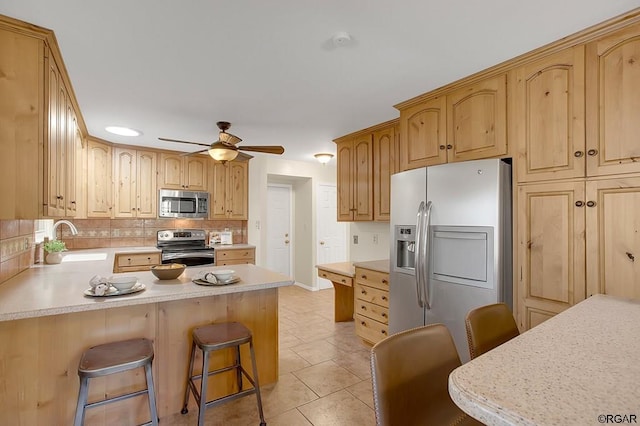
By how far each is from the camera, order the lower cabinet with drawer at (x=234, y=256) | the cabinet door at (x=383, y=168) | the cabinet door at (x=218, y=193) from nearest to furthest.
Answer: the cabinet door at (x=383, y=168) < the lower cabinet with drawer at (x=234, y=256) < the cabinet door at (x=218, y=193)

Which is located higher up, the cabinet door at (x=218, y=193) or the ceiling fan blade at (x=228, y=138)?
the ceiling fan blade at (x=228, y=138)

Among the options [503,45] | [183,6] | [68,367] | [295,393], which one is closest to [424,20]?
[503,45]

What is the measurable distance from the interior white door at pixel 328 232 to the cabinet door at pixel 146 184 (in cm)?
269

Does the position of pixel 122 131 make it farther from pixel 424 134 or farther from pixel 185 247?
pixel 424 134

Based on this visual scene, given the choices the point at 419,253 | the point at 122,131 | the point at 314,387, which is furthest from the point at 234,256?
the point at 419,253

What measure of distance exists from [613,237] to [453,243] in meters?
0.82

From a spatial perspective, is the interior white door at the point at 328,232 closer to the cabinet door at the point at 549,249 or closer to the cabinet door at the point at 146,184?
the cabinet door at the point at 146,184

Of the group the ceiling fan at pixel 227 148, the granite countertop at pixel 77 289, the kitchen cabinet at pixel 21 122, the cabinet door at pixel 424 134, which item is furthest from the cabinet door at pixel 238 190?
the kitchen cabinet at pixel 21 122

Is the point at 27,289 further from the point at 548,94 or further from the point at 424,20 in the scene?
the point at 548,94

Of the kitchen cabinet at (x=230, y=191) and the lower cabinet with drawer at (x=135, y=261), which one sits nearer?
the lower cabinet with drawer at (x=135, y=261)

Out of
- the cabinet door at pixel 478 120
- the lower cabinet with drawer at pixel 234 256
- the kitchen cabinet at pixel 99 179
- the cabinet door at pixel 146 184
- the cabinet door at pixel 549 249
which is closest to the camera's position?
the cabinet door at pixel 549 249

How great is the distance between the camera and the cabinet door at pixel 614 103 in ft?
5.35

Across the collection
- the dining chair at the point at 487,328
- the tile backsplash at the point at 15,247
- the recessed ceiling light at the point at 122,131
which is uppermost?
the recessed ceiling light at the point at 122,131

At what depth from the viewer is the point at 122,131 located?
3729mm
